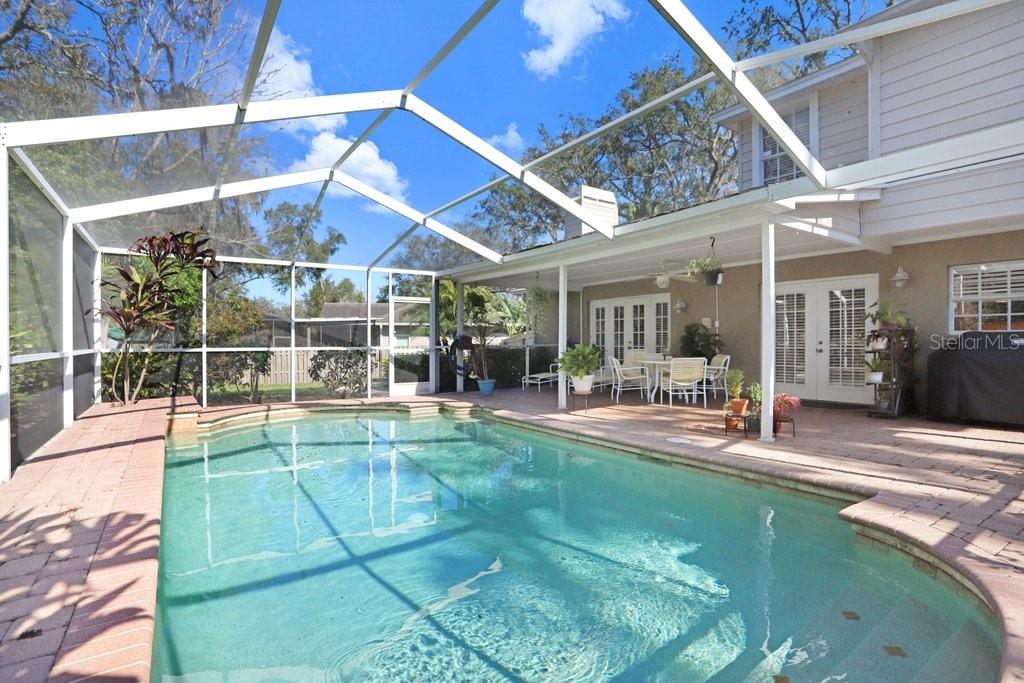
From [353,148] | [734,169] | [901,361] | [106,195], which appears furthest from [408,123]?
[734,169]

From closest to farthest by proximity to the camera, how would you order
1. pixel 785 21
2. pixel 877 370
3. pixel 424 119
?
1. pixel 424 119
2. pixel 877 370
3. pixel 785 21

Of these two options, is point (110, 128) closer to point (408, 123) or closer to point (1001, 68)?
point (408, 123)

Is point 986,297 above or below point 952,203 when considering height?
below

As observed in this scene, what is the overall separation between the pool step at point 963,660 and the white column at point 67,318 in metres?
8.14

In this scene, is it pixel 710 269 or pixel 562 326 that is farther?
pixel 562 326

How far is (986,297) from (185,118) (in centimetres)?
987

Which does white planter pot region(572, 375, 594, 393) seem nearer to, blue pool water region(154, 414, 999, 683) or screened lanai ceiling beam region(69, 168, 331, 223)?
blue pool water region(154, 414, 999, 683)

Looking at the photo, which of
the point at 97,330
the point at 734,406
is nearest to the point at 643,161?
the point at 734,406

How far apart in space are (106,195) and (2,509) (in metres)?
4.28

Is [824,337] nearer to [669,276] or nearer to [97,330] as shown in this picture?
[669,276]

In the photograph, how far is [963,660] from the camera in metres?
2.33

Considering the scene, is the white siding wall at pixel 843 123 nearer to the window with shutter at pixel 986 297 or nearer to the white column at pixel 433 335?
the window with shutter at pixel 986 297

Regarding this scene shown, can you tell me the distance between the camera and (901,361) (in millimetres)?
7160

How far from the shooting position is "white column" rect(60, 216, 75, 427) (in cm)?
607
